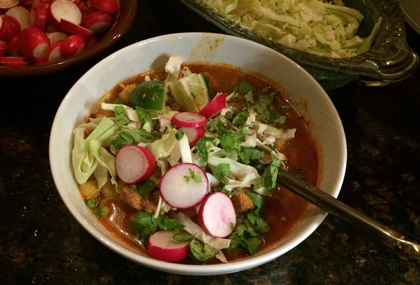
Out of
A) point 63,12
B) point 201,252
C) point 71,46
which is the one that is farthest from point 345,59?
point 63,12

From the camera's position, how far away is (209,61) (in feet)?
5.36

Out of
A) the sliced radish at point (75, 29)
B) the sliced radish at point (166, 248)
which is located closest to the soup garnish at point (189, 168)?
the sliced radish at point (166, 248)

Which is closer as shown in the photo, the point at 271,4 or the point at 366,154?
the point at 366,154

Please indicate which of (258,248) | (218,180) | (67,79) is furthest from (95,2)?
(258,248)

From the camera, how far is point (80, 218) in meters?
1.04

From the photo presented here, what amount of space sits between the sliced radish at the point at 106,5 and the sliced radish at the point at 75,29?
130mm

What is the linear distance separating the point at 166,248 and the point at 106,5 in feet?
3.72

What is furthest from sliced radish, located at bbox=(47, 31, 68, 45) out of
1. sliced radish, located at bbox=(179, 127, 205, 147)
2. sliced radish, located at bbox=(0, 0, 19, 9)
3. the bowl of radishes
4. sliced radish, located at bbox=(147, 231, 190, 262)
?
sliced radish, located at bbox=(147, 231, 190, 262)

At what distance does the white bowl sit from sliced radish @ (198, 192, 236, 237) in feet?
0.44

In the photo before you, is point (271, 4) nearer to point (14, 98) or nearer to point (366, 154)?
point (366, 154)

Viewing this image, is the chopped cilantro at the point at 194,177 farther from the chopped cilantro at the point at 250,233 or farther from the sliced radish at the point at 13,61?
the sliced radish at the point at 13,61

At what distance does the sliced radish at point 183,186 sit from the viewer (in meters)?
1.14

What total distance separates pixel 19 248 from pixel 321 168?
1.04m

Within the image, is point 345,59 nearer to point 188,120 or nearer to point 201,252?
point 188,120
